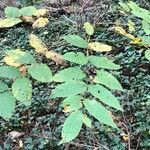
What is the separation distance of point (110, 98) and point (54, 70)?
4.44ft

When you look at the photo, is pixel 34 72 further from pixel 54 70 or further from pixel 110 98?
pixel 54 70

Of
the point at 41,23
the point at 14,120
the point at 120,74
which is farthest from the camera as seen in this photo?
the point at 120,74

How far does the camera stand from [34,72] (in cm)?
116

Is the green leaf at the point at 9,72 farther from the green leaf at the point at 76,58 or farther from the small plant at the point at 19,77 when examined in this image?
the green leaf at the point at 76,58

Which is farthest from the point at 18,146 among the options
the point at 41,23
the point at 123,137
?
the point at 41,23

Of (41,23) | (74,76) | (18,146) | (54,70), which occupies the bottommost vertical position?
(18,146)

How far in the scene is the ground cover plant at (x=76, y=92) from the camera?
1.08 m

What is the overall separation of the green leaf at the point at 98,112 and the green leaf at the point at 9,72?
28 cm

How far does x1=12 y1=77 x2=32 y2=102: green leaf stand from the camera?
3.59ft

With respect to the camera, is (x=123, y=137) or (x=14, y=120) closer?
(x=123, y=137)

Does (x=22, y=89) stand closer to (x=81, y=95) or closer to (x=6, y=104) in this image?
(x=6, y=104)

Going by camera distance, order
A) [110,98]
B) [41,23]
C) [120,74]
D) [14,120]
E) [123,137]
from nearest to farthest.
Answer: [110,98]
[41,23]
[123,137]
[14,120]
[120,74]

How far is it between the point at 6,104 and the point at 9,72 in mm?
139

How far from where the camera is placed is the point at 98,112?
40.8 inches
